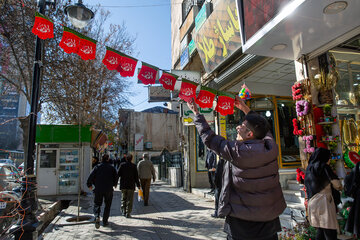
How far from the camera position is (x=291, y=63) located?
7.88m

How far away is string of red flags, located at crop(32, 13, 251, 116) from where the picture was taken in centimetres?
502

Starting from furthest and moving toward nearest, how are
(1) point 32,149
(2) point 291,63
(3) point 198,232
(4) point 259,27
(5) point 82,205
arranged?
(5) point 82,205 < (2) point 291,63 < (3) point 198,232 < (4) point 259,27 < (1) point 32,149

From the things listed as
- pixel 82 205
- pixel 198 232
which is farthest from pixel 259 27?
pixel 82 205

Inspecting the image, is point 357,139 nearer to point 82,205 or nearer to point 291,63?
point 291,63

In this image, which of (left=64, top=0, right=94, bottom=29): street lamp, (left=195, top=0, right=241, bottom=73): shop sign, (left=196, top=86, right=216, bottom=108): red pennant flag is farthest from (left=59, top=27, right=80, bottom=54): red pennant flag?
(left=195, top=0, right=241, bottom=73): shop sign

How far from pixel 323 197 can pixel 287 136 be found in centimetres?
668

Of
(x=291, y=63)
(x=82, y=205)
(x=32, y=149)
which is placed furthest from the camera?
(x=82, y=205)

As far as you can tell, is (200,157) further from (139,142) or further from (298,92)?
(139,142)

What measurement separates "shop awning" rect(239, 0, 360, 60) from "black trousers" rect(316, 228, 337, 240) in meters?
3.59

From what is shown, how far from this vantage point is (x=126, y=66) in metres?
5.95

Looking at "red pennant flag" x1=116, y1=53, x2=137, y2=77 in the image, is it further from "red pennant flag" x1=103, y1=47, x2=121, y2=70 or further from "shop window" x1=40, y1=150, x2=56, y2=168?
"shop window" x1=40, y1=150, x2=56, y2=168

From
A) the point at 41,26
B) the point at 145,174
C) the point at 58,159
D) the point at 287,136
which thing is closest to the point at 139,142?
the point at 58,159

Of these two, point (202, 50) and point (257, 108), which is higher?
point (202, 50)

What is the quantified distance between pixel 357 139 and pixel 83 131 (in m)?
12.1
